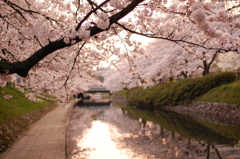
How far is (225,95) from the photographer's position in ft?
55.1

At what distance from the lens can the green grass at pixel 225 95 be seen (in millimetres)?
15438

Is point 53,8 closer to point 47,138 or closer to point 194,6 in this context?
point 47,138

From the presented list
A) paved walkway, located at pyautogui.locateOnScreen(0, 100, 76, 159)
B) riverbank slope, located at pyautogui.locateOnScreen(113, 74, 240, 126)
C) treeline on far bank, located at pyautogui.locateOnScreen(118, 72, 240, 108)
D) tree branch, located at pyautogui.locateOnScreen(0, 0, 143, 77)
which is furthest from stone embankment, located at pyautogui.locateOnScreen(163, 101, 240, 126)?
tree branch, located at pyautogui.locateOnScreen(0, 0, 143, 77)

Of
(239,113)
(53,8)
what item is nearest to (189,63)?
(239,113)

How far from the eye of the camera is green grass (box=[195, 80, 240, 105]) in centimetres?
1544

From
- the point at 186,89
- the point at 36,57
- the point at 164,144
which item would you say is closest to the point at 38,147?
the point at 36,57

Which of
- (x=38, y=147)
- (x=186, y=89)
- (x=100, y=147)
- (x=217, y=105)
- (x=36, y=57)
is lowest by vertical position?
(x=100, y=147)

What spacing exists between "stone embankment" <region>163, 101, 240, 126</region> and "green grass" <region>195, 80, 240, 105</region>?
12.9 inches

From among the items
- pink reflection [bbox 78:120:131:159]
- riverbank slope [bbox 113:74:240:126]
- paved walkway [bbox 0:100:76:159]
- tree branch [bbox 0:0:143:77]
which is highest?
tree branch [bbox 0:0:143:77]

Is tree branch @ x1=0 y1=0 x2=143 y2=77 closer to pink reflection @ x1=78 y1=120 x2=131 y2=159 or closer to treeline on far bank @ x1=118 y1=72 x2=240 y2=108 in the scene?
pink reflection @ x1=78 y1=120 x2=131 y2=159

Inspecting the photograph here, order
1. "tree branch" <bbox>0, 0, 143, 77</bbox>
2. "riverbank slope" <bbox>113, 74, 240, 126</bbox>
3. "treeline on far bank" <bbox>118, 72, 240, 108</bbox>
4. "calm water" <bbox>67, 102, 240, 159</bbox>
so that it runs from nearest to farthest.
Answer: "tree branch" <bbox>0, 0, 143, 77</bbox> → "calm water" <bbox>67, 102, 240, 159</bbox> → "riverbank slope" <bbox>113, 74, 240, 126</bbox> → "treeline on far bank" <bbox>118, 72, 240, 108</bbox>

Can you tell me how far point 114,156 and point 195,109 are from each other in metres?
13.9

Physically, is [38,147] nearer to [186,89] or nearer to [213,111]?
[213,111]

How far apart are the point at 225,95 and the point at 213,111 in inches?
61.7
